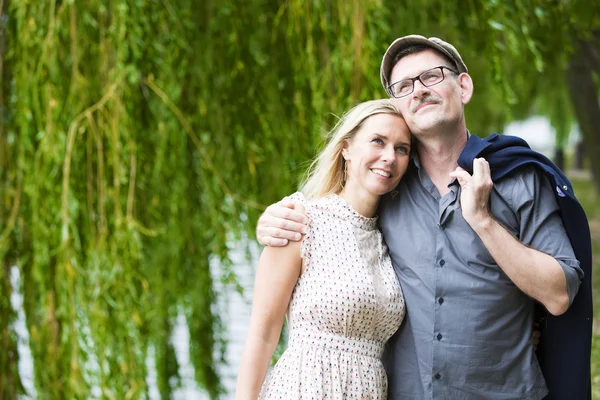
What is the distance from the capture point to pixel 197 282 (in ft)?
10.5

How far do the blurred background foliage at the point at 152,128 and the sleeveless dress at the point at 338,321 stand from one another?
858 millimetres

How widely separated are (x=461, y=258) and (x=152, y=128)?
4.92 ft

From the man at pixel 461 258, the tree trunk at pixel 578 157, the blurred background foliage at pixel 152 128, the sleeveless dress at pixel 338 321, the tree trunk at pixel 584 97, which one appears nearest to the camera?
the man at pixel 461 258

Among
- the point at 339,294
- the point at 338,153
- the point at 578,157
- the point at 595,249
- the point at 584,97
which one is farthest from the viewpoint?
the point at 578,157

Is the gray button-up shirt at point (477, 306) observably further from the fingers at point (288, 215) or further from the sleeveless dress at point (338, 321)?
the fingers at point (288, 215)

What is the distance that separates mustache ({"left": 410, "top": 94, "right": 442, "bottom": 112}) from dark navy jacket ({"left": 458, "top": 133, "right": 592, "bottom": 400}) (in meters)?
0.12

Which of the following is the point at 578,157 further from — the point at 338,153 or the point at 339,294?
the point at 339,294

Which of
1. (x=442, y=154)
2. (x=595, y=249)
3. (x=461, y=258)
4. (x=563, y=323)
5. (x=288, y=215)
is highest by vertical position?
(x=442, y=154)

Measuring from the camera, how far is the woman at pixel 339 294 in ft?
5.79

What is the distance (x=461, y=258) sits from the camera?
174 cm

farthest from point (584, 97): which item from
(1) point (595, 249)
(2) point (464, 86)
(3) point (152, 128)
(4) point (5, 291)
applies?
(2) point (464, 86)

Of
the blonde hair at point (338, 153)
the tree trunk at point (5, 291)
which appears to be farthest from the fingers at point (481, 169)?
the tree trunk at point (5, 291)

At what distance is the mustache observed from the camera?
176cm

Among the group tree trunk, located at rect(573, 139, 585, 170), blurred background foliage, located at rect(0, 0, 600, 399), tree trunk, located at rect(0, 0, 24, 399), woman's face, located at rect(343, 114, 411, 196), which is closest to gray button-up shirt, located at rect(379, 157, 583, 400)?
woman's face, located at rect(343, 114, 411, 196)
